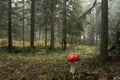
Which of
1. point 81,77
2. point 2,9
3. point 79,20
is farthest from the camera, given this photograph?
point 2,9

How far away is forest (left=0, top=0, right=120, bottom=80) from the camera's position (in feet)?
25.5

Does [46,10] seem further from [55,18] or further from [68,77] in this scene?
[68,77]

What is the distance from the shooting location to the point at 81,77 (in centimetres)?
696

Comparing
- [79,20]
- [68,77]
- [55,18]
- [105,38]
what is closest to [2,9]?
[55,18]

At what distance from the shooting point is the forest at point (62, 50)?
25.5 feet

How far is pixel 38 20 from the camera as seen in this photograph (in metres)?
30.5

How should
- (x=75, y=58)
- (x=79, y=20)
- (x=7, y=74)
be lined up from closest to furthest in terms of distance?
(x=75, y=58) → (x=7, y=74) → (x=79, y=20)

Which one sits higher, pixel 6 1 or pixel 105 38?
pixel 6 1

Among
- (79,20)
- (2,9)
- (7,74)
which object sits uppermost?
(2,9)

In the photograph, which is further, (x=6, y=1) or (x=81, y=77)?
(x=6, y=1)

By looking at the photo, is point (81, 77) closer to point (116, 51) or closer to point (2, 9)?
point (116, 51)

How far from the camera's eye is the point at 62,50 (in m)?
24.4

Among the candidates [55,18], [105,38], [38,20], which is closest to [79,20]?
[105,38]

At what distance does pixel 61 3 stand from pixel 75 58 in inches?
806
